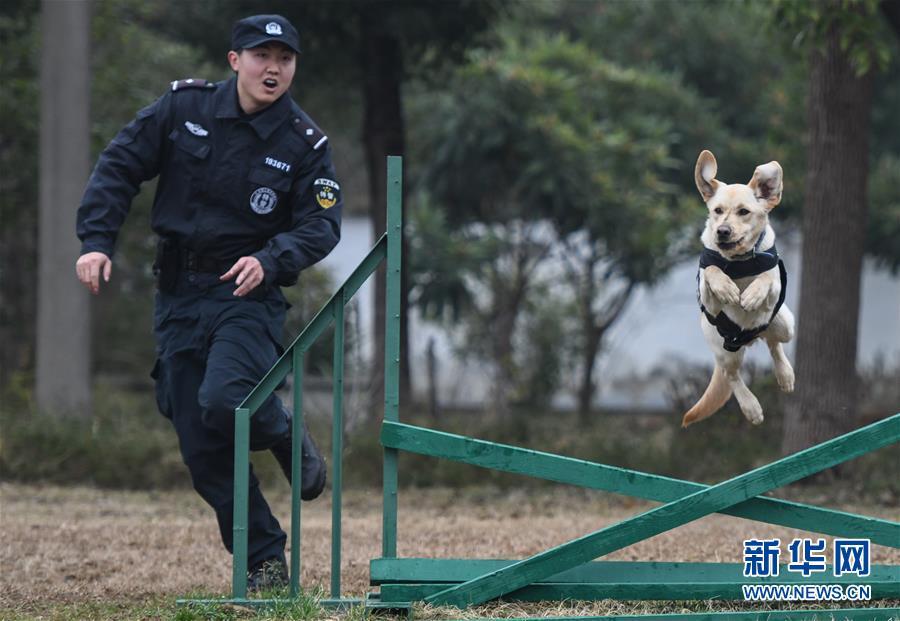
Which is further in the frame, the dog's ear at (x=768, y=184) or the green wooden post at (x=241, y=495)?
the green wooden post at (x=241, y=495)

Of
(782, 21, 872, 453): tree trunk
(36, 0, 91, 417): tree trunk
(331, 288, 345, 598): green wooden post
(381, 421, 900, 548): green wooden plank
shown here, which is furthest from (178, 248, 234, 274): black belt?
(36, 0, 91, 417): tree trunk

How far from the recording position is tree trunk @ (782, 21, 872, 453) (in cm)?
886

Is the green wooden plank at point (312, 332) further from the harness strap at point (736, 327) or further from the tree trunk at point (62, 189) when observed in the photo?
the tree trunk at point (62, 189)

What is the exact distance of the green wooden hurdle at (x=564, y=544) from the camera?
4172 mm

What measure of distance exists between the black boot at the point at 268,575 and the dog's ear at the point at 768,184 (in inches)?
Result: 86.6

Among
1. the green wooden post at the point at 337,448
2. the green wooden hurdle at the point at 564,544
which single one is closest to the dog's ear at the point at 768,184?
the green wooden hurdle at the point at 564,544

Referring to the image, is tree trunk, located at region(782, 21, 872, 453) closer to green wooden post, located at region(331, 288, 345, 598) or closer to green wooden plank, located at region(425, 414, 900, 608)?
green wooden plank, located at region(425, 414, 900, 608)

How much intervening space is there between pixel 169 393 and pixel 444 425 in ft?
18.9

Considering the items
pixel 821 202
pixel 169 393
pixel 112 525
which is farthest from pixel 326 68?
pixel 169 393

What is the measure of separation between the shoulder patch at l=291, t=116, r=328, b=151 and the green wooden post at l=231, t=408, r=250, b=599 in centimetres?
102

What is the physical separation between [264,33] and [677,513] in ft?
7.06

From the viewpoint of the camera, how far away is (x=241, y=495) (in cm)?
448

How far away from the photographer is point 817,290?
899 centimetres

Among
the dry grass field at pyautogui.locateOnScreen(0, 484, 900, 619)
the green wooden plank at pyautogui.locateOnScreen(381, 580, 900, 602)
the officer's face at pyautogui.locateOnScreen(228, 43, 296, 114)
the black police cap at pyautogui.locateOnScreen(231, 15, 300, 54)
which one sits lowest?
the dry grass field at pyautogui.locateOnScreen(0, 484, 900, 619)
